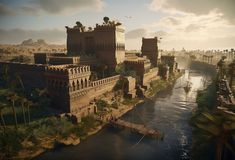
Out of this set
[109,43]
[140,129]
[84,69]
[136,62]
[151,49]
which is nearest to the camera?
[140,129]

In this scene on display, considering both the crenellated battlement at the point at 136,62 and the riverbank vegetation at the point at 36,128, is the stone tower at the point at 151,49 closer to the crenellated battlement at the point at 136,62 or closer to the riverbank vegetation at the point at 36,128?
the crenellated battlement at the point at 136,62

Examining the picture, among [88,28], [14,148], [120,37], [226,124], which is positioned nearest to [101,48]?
[120,37]

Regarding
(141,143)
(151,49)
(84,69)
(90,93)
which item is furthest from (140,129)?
(151,49)

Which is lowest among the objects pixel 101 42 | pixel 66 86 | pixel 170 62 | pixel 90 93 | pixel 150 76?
pixel 90 93

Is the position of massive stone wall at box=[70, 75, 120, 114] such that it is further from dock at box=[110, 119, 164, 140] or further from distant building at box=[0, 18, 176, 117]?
dock at box=[110, 119, 164, 140]

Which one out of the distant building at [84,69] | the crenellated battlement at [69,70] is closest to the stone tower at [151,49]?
the distant building at [84,69]

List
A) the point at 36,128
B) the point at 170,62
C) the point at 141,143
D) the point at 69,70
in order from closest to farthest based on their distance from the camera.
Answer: the point at 36,128 → the point at 141,143 → the point at 69,70 → the point at 170,62

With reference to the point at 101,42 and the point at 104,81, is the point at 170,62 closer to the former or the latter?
the point at 101,42

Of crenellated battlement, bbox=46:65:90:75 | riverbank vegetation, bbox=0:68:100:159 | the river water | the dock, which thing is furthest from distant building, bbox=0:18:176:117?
the river water

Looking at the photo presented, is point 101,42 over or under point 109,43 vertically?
over

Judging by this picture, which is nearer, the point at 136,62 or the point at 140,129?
the point at 140,129
